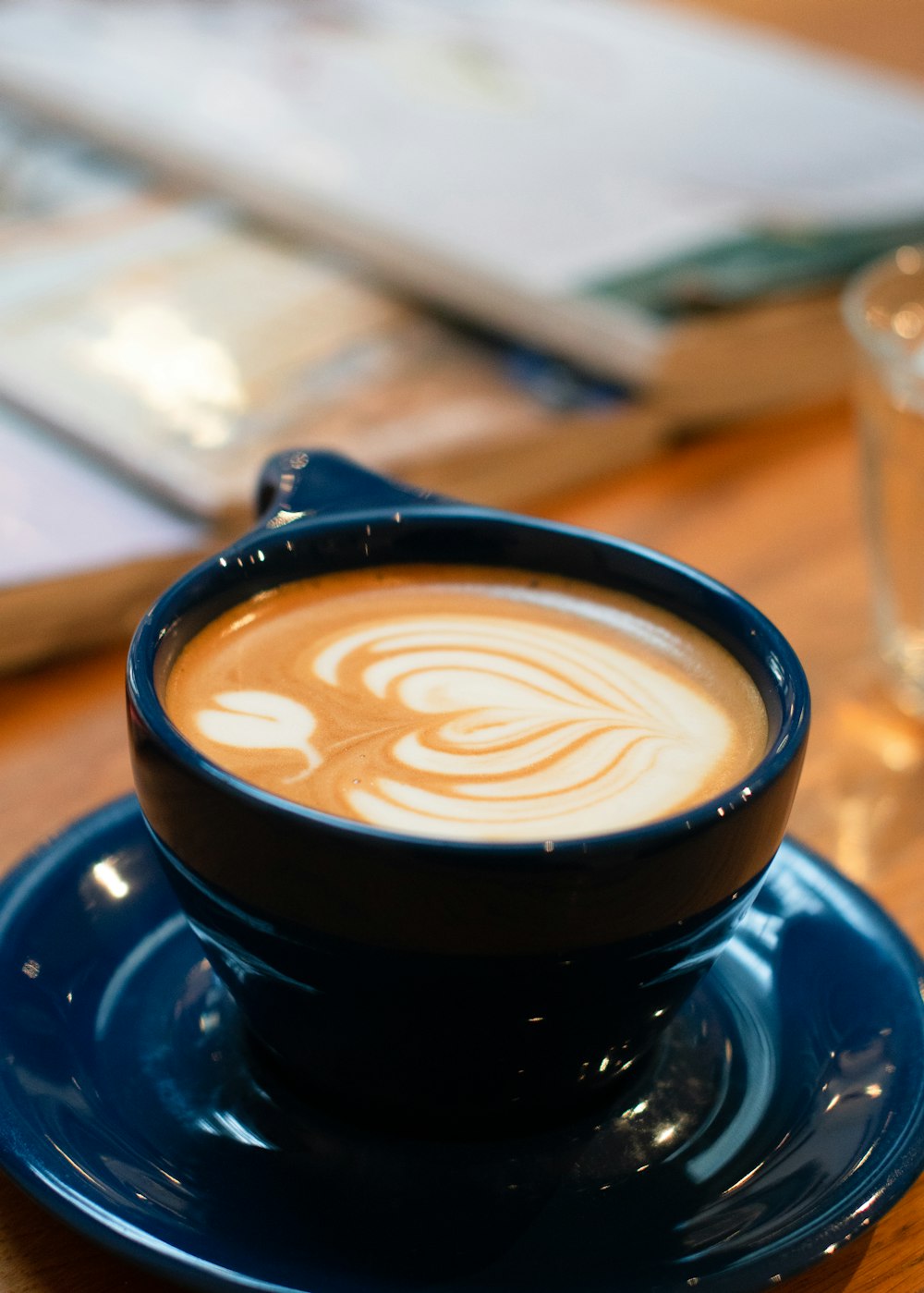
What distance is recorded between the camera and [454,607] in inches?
17.1

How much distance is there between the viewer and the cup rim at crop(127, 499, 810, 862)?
299 millimetres

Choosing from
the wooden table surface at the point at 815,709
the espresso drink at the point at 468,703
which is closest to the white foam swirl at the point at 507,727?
the espresso drink at the point at 468,703

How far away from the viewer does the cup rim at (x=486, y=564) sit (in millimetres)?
299

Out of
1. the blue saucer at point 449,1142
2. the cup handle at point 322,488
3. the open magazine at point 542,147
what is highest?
the cup handle at point 322,488

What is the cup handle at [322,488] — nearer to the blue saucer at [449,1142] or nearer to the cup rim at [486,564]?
the cup rim at [486,564]

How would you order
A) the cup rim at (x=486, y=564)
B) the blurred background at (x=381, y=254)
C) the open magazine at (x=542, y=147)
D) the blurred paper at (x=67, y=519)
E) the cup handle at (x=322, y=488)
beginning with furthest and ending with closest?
the open magazine at (x=542, y=147), the blurred background at (x=381, y=254), the blurred paper at (x=67, y=519), the cup handle at (x=322, y=488), the cup rim at (x=486, y=564)

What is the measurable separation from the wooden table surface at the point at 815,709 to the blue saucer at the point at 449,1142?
0.02 m

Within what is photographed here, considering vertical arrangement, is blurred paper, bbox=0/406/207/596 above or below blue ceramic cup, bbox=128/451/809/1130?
below

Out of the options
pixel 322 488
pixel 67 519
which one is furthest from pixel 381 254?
pixel 322 488

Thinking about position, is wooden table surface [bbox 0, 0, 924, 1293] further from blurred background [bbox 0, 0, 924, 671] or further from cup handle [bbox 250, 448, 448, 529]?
cup handle [bbox 250, 448, 448, 529]

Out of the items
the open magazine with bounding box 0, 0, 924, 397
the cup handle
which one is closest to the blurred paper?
the cup handle

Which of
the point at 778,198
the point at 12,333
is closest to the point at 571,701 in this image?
the point at 12,333

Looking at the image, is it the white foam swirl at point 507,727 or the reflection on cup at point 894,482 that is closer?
the white foam swirl at point 507,727

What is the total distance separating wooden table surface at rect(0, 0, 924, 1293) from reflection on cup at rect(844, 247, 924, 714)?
0.06ft
